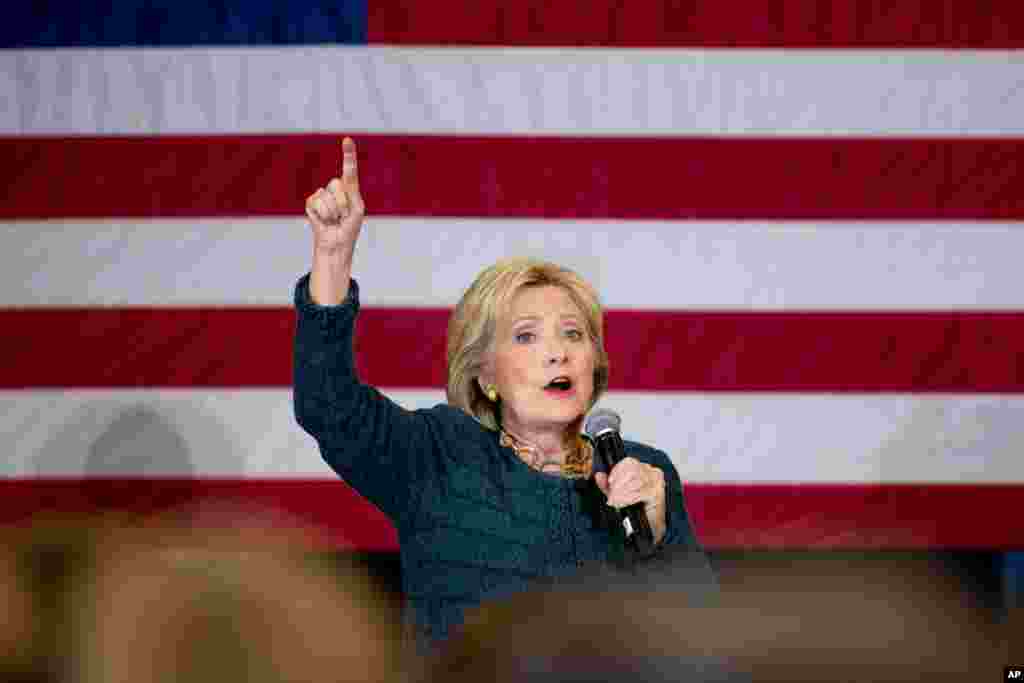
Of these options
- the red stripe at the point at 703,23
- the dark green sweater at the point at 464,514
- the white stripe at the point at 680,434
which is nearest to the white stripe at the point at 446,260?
the white stripe at the point at 680,434

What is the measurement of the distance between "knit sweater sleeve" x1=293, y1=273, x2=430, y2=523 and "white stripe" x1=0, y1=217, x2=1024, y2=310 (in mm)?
634

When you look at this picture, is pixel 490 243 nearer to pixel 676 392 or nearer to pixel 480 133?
pixel 480 133

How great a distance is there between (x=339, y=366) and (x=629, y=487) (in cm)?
36

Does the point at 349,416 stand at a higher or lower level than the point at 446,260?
lower

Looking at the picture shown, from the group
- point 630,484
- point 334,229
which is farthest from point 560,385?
point 334,229

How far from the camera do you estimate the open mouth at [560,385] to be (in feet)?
5.08

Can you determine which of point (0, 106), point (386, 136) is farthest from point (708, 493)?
point (0, 106)

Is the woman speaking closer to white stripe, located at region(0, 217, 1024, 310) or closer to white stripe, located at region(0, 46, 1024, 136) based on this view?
white stripe, located at region(0, 217, 1024, 310)

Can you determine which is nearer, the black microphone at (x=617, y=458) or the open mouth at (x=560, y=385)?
the black microphone at (x=617, y=458)

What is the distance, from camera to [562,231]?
2115mm

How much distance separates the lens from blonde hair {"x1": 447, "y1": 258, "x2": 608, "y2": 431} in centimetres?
159

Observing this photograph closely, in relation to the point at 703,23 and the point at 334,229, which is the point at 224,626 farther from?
the point at 703,23

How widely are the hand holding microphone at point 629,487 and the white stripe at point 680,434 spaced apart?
2.45 ft

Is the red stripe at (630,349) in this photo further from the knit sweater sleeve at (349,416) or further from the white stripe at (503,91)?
the knit sweater sleeve at (349,416)
